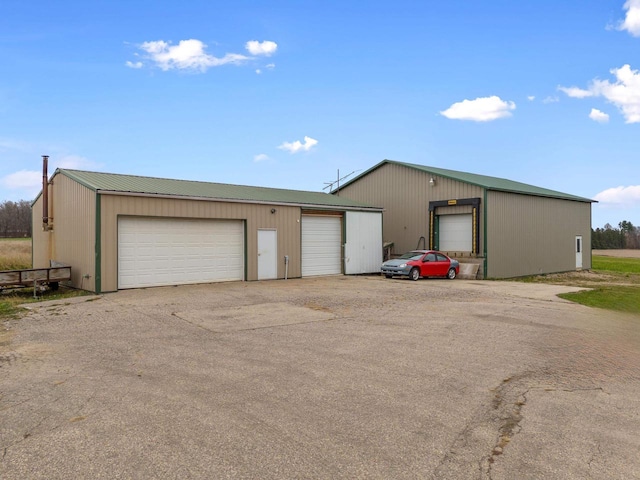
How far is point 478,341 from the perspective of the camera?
7938mm

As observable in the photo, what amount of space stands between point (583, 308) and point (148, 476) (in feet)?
40.8

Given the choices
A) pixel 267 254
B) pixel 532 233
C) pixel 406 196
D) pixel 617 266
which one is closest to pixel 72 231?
pixel 267 254

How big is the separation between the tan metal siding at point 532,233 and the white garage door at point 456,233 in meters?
1.14

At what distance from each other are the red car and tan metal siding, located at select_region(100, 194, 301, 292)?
4134mm

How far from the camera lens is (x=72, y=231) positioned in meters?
15.9

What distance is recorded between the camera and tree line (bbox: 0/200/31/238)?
210 ft

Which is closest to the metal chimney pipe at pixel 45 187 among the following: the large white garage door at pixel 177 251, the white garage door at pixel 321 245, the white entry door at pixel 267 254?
the large white garage door at pixel 177 251

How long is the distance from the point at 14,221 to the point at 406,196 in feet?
206

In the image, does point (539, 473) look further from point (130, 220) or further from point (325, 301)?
point (130, 220)

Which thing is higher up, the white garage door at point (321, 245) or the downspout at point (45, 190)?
the downspout at point (45, 190)

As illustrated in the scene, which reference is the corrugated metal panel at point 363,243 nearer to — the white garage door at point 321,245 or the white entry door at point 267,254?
the white garage door at point 321,245

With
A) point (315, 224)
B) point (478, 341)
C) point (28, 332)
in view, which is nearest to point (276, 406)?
point (478, 341)

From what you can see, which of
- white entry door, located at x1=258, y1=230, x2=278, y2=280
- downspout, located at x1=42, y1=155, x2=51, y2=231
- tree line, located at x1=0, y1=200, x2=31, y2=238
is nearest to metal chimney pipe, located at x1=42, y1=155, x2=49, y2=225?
downspout, located at x1=42, y1=155, x2=51, y2=231

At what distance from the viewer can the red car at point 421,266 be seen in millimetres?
19641
